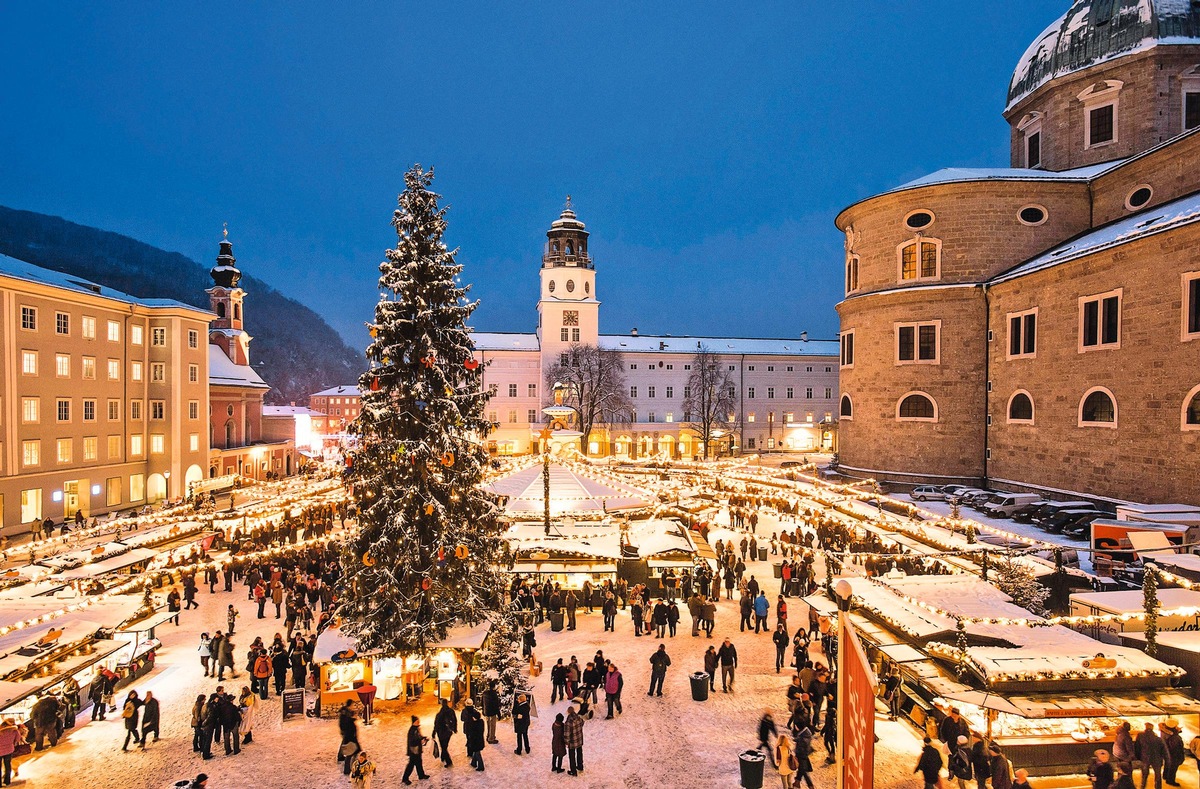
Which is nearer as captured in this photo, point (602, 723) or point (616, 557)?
point (602, 723)

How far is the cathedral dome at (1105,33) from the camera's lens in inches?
1228

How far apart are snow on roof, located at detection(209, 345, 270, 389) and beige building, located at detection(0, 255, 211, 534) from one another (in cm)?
680

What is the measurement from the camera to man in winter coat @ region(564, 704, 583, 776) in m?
10.8

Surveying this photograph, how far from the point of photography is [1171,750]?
9.55 m

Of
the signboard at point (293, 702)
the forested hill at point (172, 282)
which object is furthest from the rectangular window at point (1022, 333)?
the forested hill at point (172, 282)

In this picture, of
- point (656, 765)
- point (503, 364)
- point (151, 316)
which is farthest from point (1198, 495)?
point (503, 364)

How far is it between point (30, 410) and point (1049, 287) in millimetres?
45058

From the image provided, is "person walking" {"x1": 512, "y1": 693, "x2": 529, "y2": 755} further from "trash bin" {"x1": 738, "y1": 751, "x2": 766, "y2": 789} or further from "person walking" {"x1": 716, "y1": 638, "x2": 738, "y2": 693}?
"person walking" {"x1": 716, "y1": 638, "x2": 738, "y2": 693}

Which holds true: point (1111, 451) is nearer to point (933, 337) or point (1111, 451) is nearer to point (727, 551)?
point (933, 337)

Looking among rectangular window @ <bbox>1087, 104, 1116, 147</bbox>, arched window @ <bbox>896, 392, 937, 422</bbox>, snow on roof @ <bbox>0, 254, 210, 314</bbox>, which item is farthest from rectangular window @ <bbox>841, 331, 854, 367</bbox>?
snow on roof @ <bbox>0, 254, 210, 314</bbox>

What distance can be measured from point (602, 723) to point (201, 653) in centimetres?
913

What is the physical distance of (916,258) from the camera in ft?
111

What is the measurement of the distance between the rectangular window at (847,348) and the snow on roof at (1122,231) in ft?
25.5

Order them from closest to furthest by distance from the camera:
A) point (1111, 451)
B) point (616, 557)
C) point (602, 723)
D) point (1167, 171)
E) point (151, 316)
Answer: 1. point (602, 723)
2. point (616, 557)
3. point (1111, 451)
4. point (1167, 171)
5. point (151, 316)
